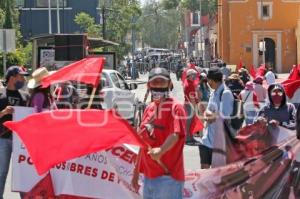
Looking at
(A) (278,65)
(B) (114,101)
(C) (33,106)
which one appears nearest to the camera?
(C) (33,106)

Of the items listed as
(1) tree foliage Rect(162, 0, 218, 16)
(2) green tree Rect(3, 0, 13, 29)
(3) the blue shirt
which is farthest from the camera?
(1) tree foliage Rect(162, 0, 218, 16)

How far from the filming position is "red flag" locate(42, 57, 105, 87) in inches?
345

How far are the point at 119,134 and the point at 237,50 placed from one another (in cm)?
6704

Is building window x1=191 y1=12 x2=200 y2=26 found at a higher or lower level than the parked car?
higher

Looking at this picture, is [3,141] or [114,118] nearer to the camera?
[114,118]

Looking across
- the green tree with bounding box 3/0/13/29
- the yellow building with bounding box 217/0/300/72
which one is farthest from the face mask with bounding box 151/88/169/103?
the yellow building with bounding box 217/0/300/72

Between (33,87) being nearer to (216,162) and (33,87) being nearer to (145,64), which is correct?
(216,162)

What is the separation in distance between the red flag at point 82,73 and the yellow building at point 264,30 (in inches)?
2484

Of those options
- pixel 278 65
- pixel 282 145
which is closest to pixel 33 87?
pixel 282 145

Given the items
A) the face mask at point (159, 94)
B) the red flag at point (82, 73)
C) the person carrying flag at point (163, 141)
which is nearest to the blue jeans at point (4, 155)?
the red flag at point (82, 73)

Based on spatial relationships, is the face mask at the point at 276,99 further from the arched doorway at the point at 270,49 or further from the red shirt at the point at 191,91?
the arched doorway at the point at 270,49

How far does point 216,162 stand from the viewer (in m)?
8.93

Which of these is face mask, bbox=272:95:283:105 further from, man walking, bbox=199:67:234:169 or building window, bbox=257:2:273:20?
building window, bbox=257:2:273:20

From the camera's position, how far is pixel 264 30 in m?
72.4
